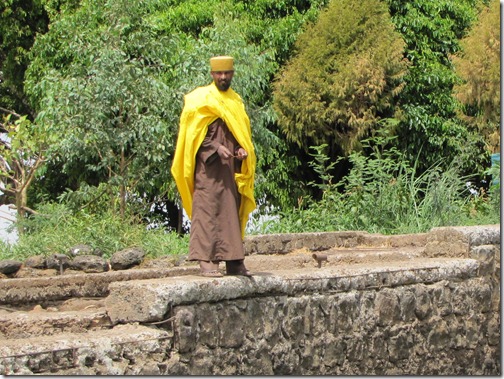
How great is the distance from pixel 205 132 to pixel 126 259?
16.1 feet

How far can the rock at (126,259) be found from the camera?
471 inches

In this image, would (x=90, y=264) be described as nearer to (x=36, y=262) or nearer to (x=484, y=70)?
(x=36, y=262)

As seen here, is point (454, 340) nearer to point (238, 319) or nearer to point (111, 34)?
point (238, 319)

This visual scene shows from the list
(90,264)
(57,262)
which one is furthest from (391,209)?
(57,262)

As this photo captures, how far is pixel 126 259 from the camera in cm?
1201

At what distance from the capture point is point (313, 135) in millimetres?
20688

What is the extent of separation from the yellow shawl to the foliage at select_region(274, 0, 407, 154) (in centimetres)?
1267

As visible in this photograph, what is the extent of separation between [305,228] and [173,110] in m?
3.33

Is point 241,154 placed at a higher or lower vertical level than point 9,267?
higher

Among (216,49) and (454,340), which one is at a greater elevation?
(216,49)

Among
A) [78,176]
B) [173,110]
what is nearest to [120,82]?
[173,110]

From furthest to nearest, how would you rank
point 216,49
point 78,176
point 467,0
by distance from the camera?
point 467,0, point 78,176, point 216,49

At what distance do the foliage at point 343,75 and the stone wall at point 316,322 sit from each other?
10.5 meters

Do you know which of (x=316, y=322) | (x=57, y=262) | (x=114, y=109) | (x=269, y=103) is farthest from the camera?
(x=269, y=103)
